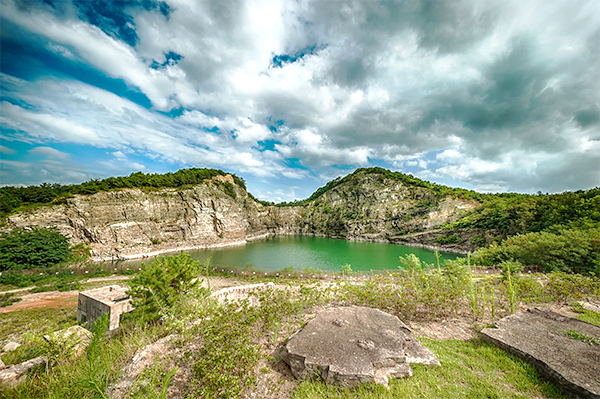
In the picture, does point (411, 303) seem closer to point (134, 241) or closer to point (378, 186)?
point (134, 241)

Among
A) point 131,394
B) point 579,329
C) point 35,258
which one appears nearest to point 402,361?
point 131,394

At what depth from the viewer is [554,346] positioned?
131 inches

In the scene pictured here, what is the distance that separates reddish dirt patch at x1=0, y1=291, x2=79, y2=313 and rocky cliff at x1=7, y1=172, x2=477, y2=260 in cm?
1731

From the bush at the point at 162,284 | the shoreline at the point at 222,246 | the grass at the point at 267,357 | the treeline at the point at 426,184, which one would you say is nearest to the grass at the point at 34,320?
the grass at the point at 267,357

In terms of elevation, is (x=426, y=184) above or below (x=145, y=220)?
above

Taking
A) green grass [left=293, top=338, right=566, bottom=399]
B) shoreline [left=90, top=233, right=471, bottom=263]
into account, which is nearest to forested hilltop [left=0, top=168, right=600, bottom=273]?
shoreline [left=90, top=233, right=471, bottom=263]

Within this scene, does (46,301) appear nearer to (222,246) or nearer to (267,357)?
(267,357)

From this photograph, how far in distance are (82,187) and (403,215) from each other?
209 ft

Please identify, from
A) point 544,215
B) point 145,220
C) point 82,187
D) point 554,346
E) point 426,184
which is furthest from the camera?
point 426,184

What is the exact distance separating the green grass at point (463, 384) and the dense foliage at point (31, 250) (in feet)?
91.2

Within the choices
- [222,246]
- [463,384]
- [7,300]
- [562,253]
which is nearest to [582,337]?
[463,384]

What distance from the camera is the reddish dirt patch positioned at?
37.7ft

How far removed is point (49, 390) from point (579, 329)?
8.27 metres

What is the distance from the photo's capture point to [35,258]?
18.7 meters
